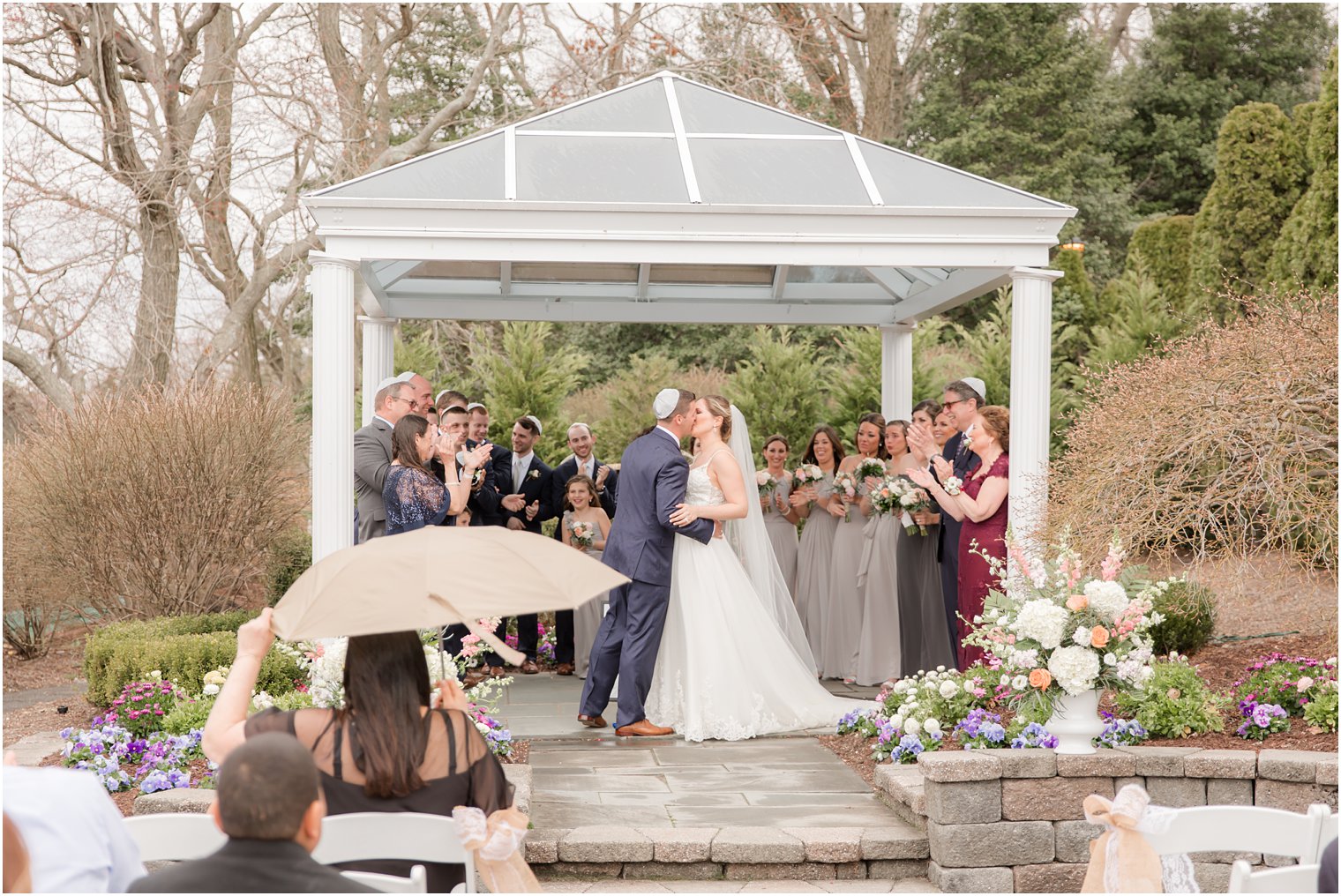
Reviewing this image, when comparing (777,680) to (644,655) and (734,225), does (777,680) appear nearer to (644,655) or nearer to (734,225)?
(644,655)

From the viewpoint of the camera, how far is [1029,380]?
7.50 metres

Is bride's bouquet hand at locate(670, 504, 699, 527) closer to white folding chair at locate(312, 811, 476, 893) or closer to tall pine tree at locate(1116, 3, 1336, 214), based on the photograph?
white folding chair at locate(312, 811, 476, 893)

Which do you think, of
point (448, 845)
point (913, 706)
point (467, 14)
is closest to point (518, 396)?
point (467, 14)

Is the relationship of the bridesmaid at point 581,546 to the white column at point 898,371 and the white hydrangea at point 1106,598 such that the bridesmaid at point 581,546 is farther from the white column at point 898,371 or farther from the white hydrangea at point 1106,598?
the white hydrangea at point 1106,598

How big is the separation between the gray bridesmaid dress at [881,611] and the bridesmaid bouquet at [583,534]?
2088 mm

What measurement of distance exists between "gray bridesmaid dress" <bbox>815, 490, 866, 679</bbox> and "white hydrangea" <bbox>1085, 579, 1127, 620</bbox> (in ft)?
12.5

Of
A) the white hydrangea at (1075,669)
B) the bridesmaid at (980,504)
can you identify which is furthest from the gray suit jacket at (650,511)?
the white hydrangea at (1075,669)

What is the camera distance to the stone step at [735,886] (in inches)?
204

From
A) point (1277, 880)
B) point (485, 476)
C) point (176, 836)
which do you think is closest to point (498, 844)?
point (176, 836)

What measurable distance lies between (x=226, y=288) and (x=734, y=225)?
12280mm

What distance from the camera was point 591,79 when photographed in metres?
17.2

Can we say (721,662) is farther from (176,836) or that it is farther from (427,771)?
(176,836)

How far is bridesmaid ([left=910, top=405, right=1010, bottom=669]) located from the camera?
24.9 feet

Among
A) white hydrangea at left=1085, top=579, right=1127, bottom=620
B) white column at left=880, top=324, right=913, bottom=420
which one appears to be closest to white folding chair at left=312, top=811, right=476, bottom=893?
white hydrangea at left=1085, top=579, right=1127, bottom=620
